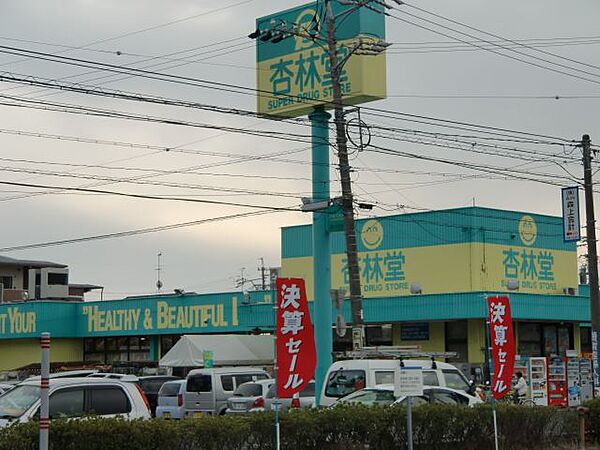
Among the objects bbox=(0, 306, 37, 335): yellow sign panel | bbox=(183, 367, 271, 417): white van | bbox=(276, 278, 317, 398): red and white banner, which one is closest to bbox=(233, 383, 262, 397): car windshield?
bbox=(183, 367, 271, 417): white van

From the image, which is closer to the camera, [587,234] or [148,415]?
[148,415]

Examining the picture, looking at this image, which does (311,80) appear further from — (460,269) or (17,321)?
(17,321)

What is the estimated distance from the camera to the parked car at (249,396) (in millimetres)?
30016

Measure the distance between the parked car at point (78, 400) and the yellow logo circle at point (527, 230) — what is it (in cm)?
3118

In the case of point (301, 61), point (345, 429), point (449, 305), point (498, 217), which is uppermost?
point (301, 61)

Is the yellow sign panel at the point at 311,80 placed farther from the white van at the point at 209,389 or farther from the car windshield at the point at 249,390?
the white van at the point at 209,389

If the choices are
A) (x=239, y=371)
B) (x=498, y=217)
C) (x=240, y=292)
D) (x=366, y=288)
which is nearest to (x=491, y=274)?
(x=498, y=217)

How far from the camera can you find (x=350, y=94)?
33.9 metres

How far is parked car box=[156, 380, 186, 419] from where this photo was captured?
33125 millimetres

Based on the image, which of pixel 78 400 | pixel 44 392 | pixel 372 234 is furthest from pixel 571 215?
pixel 44 392

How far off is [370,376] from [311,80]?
43.2 ft

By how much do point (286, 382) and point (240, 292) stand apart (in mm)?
31365

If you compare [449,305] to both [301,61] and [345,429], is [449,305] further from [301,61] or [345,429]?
[345,429]

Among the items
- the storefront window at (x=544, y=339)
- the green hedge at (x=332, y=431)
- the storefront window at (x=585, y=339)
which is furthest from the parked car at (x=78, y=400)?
the storefront window at (x=585, y=339)
